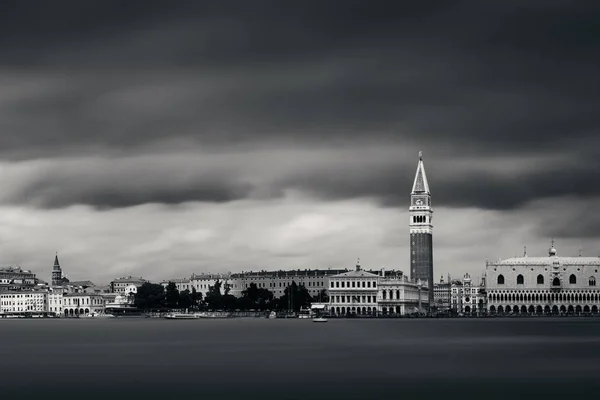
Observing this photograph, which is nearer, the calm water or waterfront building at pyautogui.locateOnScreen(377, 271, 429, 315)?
the calm water

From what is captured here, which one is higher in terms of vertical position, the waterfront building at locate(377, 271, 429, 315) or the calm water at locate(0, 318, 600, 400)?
the waterfront building at locate(377, 271, 429, 315)

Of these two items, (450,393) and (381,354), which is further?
(381,354)

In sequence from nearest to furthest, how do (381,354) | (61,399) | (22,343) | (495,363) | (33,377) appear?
(61,399) → (33,377) → (495,363) → (381,354) → (22,343)

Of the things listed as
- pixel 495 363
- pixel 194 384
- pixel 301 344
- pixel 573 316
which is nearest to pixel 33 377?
pixel 194 384

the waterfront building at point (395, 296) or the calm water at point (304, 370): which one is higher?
the waterfront building at point (395, 296)

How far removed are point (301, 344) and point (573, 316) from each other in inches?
4802

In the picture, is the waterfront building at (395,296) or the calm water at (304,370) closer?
the calm water at (304,370)

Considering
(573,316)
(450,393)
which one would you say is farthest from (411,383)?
(573,316)

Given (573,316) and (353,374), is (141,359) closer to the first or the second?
(353,374)

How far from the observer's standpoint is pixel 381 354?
68.1 meters

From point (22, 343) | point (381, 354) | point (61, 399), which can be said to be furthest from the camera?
point (22, 343)

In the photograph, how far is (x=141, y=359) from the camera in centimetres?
6362

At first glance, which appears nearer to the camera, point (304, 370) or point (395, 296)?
point (304, 370)

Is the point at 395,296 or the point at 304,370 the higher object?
the point at 395,296
